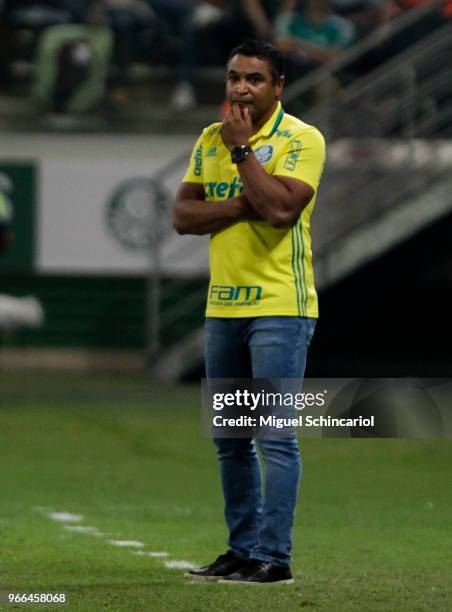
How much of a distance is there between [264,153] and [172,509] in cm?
343

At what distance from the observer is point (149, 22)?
768 inches

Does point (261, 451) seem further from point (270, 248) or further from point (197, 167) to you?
point (197, 167)

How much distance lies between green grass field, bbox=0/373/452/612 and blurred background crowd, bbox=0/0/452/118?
14.5 feet

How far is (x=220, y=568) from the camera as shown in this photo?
6.52 meters

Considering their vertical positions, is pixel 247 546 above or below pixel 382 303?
below

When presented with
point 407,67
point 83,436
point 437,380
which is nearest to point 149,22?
point 407,67

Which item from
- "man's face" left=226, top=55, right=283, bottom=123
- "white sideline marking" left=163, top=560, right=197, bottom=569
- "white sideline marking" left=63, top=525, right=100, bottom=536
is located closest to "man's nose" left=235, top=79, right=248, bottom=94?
"man's face" left=226, top=55, right=283, bottom=123

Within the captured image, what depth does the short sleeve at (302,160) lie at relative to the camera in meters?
6.40

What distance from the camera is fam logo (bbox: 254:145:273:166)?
6.44 meters

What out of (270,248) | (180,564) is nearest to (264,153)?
(270,248)

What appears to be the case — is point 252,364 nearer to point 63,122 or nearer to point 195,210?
point 195,210

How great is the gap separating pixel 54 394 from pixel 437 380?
418 centimetres

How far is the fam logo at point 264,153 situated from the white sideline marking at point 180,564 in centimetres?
176
